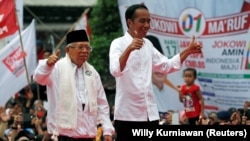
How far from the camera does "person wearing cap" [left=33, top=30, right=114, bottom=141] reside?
8.10 m

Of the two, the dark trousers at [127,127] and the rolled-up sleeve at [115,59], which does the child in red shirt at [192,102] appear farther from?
the rolled-up sleeve at [115,59]

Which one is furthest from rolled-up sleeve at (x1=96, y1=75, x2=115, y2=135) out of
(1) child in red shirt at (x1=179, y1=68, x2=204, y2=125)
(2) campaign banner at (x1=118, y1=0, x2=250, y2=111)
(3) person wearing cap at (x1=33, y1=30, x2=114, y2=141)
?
(2) campaign banner at (x1=118, y1=0, x2=250, y2=111)

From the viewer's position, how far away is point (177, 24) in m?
13.4

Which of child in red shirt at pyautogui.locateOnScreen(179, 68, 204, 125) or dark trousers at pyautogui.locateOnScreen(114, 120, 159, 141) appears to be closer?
dark trousers at pyautogui.locateOnScreen(114, 120, 159, 141)

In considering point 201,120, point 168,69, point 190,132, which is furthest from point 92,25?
point 190,132

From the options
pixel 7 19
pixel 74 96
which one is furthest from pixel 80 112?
pixel 7 19

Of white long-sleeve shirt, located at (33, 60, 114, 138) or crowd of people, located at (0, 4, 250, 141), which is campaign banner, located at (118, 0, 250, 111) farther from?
white long-sleeve shirt, located at (33, 60, 114, 138)

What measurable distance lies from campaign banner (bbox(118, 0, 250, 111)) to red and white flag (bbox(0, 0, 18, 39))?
2.51 m

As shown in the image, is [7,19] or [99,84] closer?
[99,84]

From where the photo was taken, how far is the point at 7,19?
15438 mm

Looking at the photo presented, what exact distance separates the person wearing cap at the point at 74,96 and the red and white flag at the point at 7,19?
283 inches

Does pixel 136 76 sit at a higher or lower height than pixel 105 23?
lower

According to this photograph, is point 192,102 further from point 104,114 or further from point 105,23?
point 105,23

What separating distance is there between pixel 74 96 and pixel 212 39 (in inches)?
209
